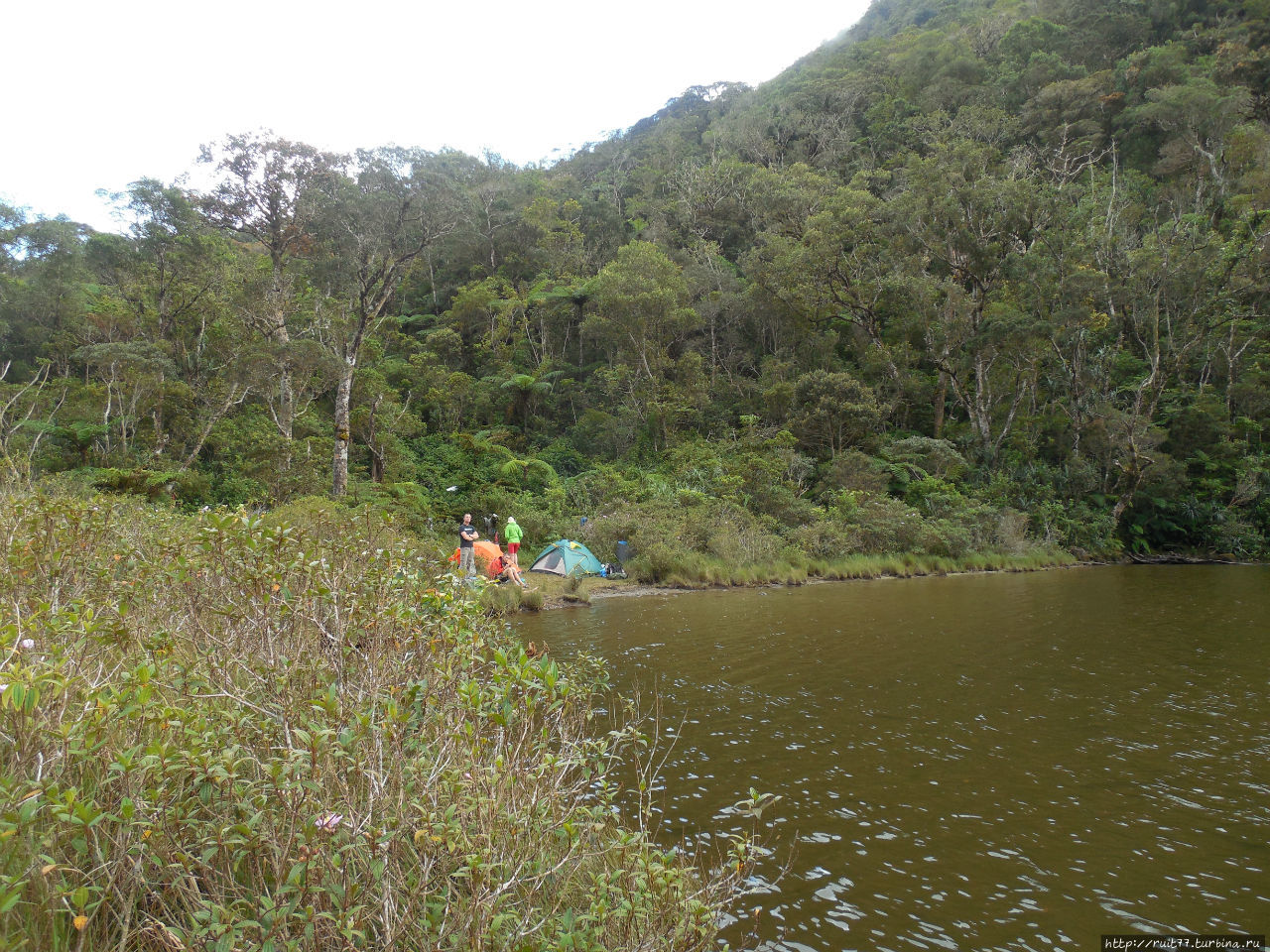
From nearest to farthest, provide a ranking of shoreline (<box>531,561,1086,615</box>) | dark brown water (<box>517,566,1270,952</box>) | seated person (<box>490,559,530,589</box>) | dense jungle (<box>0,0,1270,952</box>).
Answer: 1. dense jungle (<box>0,0,1270,952</box>)
2. dark brown water (<box>517,566,1270,952</box>)
3. seated person (<box>490,559,530,589</box>)
4. shoreline (<box>531,561,1086,615</box>)

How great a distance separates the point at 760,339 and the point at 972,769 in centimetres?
2500

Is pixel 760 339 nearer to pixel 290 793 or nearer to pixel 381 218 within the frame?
pixel 381 218

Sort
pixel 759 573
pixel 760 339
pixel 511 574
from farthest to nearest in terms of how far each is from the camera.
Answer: pixel 760 339 < pixel 759 573 < pixel 511 574

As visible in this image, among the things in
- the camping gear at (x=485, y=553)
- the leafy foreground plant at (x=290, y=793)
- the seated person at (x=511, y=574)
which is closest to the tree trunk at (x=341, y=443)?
the camping gear at (x=485, y=553)

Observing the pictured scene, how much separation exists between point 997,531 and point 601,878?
20.6m

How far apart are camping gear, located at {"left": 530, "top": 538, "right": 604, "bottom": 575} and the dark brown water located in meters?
5.30

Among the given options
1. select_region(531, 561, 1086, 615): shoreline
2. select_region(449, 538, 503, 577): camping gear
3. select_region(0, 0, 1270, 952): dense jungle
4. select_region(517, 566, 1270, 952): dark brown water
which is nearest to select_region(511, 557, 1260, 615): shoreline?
select_region(531, 561, 1086, 615): shoreline

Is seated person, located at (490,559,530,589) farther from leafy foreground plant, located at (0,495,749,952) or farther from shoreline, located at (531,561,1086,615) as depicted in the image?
leafy foreground plant, located at (0,495,749,952)

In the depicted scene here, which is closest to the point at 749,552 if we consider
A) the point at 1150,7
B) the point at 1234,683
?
the point at 1234,683

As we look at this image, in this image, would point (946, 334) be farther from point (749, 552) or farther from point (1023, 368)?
point (749, 552)

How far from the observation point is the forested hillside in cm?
1811

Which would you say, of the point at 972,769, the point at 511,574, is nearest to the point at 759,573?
the point at 511,574

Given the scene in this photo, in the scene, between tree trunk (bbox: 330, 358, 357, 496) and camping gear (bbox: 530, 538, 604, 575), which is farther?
tree trunk (bbox: 330, 358, 357, 496)

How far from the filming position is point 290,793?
2.09 meters
